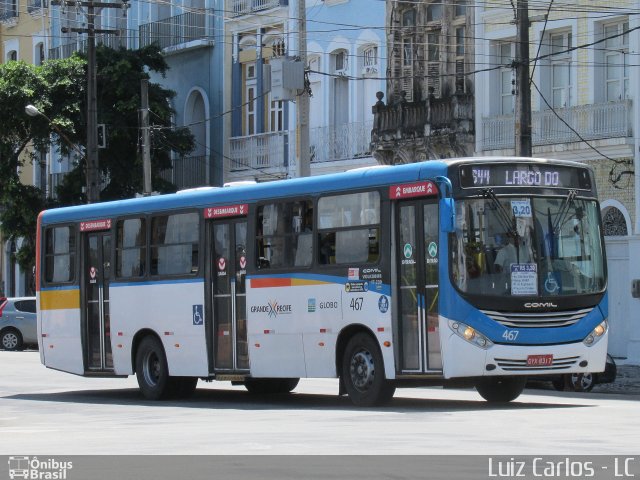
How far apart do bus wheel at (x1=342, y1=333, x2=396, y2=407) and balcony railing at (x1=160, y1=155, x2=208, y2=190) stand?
89.6 feet

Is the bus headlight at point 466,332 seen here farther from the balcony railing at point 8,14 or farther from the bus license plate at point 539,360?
A: the balcony railing at point 8,14

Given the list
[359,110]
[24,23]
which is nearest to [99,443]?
[359,110]

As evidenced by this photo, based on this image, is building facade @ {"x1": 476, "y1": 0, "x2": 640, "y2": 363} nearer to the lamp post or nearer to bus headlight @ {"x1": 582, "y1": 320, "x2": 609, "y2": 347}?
bus headlight @ {"x1": 582, "y1": 320, "x2": 609, "y2": 347}

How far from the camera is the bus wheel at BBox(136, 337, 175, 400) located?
24188mm

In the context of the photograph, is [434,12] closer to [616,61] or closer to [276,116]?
[616,61]

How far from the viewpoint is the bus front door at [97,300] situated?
Result: 1002 inches

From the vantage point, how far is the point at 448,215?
62.1 ft

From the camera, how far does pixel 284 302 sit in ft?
71.1

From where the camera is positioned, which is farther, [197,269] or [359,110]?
[359,110]

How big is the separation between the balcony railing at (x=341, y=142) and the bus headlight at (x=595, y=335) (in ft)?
67.2

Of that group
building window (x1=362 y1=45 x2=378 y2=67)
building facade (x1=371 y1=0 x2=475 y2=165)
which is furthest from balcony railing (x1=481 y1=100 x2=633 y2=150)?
building window (x1=362 y1=45 x2=378 y2=67)

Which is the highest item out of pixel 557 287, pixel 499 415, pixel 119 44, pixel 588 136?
pixel 119 44
